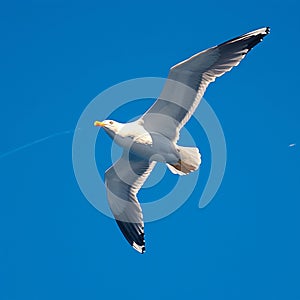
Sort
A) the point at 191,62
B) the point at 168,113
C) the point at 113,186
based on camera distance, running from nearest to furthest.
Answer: the point at 191,62 → the point at 168,113 → the point at 113,186

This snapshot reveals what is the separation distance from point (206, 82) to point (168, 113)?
871 mm

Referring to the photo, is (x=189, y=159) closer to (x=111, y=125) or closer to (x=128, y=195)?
(x=111, y=125)

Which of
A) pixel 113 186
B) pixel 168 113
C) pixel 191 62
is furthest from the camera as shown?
pixel 113 186

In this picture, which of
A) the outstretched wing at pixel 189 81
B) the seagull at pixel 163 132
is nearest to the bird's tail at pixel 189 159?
the seagull at pixel 163 132

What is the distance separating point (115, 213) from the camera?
14.2 metres

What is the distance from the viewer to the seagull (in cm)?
1236

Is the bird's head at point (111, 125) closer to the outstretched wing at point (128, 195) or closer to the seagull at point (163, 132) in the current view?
the seagull at point (163, 132)

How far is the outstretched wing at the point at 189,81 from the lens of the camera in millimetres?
12312

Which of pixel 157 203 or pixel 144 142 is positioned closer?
pixel 144 142

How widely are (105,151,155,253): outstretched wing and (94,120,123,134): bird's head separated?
44.5 inches

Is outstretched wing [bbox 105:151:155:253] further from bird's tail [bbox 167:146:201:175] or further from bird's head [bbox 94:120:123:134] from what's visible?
bird's head [bbox 94:120:123:134]

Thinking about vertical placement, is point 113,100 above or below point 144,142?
above

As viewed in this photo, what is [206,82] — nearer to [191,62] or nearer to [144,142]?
[191,62]

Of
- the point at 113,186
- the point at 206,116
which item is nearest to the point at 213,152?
the point at 206,116
